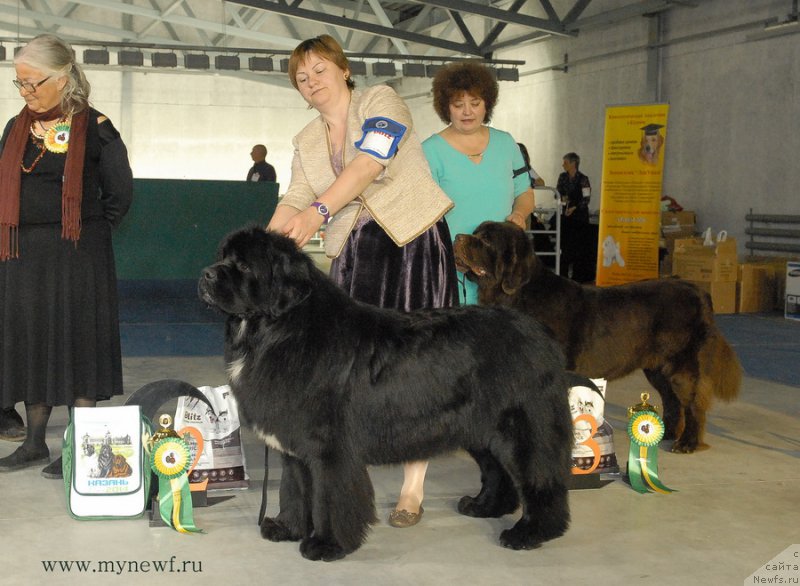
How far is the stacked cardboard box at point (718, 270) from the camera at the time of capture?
34.2ft

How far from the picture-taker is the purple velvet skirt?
10.7ft

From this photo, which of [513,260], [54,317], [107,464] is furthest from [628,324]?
[54,317]

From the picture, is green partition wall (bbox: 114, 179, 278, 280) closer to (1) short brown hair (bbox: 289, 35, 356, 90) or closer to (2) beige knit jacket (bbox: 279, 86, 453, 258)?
(2) beige knit jacket (bbox: 279, 86, 453, 258)

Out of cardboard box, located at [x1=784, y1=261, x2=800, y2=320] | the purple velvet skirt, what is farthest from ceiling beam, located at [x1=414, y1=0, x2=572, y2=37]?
the purple velvet skirt

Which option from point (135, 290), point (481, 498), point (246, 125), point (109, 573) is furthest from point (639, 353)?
point (246, 125)

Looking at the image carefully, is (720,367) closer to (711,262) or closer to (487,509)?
(487,509)

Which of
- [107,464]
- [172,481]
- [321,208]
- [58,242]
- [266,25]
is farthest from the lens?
[266,25]

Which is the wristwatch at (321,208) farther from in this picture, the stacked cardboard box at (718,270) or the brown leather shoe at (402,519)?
the stacked cardboard box at (718,270)

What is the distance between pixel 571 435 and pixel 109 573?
150cm

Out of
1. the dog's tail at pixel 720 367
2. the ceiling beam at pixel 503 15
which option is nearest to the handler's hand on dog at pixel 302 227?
the dog's tail at pixel 720 367

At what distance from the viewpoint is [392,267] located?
3.28m

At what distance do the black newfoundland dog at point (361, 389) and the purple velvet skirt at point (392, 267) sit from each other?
396 mm

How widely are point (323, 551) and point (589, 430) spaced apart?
4.33 feet

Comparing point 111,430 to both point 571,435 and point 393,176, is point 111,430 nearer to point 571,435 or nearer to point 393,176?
point 393,176
